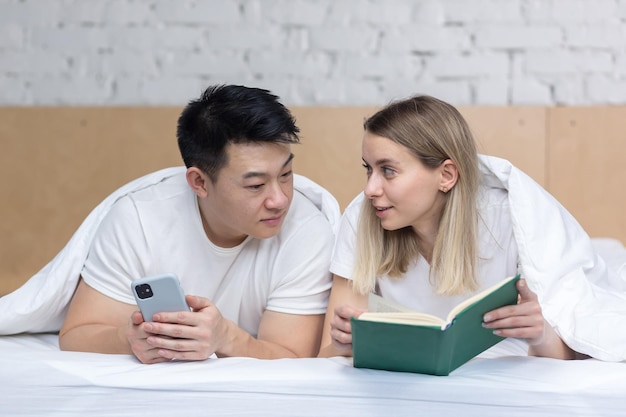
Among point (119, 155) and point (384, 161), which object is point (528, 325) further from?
point (119, 155)

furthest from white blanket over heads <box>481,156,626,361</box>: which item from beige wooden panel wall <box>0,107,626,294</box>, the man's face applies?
beige wooden panel wall <box>0,107,626,294</box>

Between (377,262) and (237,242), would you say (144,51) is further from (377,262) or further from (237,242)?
(377,262)

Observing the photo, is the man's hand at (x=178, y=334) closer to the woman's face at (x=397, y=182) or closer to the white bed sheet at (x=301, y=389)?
A: the white bed sheet at (x=301, y=389)

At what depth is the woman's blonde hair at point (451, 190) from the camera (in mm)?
1703

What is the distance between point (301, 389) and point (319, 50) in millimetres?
1894

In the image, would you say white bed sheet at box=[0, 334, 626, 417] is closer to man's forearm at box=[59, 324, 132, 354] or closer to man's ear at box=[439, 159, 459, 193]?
man's forearm at box=[59, 324, 132, 354]

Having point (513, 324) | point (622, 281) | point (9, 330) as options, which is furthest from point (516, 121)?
point (9, 330)

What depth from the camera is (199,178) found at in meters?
1.87

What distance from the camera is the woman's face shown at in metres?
1.70

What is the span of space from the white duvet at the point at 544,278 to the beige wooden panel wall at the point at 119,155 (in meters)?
1.06

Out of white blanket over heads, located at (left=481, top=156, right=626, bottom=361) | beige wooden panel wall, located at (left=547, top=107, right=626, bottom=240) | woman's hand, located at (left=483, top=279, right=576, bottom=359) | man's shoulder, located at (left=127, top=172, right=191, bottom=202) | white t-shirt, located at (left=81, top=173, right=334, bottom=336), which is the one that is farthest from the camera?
beige wooden panel wall, located at (left=547, top=107, right=626, bottom=240)

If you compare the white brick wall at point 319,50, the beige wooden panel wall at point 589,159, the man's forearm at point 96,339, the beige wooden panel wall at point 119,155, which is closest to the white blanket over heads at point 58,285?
the man's forearm at point 96,339

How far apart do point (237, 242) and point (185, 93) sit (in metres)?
1.34

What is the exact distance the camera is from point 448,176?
173 cm
